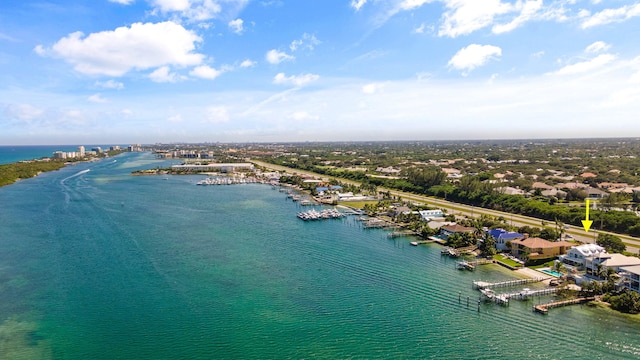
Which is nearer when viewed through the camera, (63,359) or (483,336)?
(63,359)

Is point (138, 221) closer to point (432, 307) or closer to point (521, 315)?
point (432, 307)

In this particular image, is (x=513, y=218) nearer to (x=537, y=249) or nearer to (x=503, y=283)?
(x=537, y=249)

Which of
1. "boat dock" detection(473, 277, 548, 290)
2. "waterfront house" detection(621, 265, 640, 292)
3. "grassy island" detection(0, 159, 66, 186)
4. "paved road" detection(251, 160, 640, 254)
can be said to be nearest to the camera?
"waterfront house" detection(621, 265, 640, 292)

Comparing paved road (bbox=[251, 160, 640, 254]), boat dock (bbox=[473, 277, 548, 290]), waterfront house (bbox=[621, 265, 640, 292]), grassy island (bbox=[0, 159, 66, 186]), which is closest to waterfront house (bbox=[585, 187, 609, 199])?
paved road (bbox=[251, 160, 640, 254])

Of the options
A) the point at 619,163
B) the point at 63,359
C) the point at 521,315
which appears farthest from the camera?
the point at 619,163

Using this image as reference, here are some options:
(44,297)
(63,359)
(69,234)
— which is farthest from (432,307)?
(69,234)

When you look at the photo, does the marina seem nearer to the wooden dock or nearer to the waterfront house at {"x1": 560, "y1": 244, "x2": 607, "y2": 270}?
the waterfront house at {"x1": 560, "y1": 244, "x2": 607, "y2": 270}
